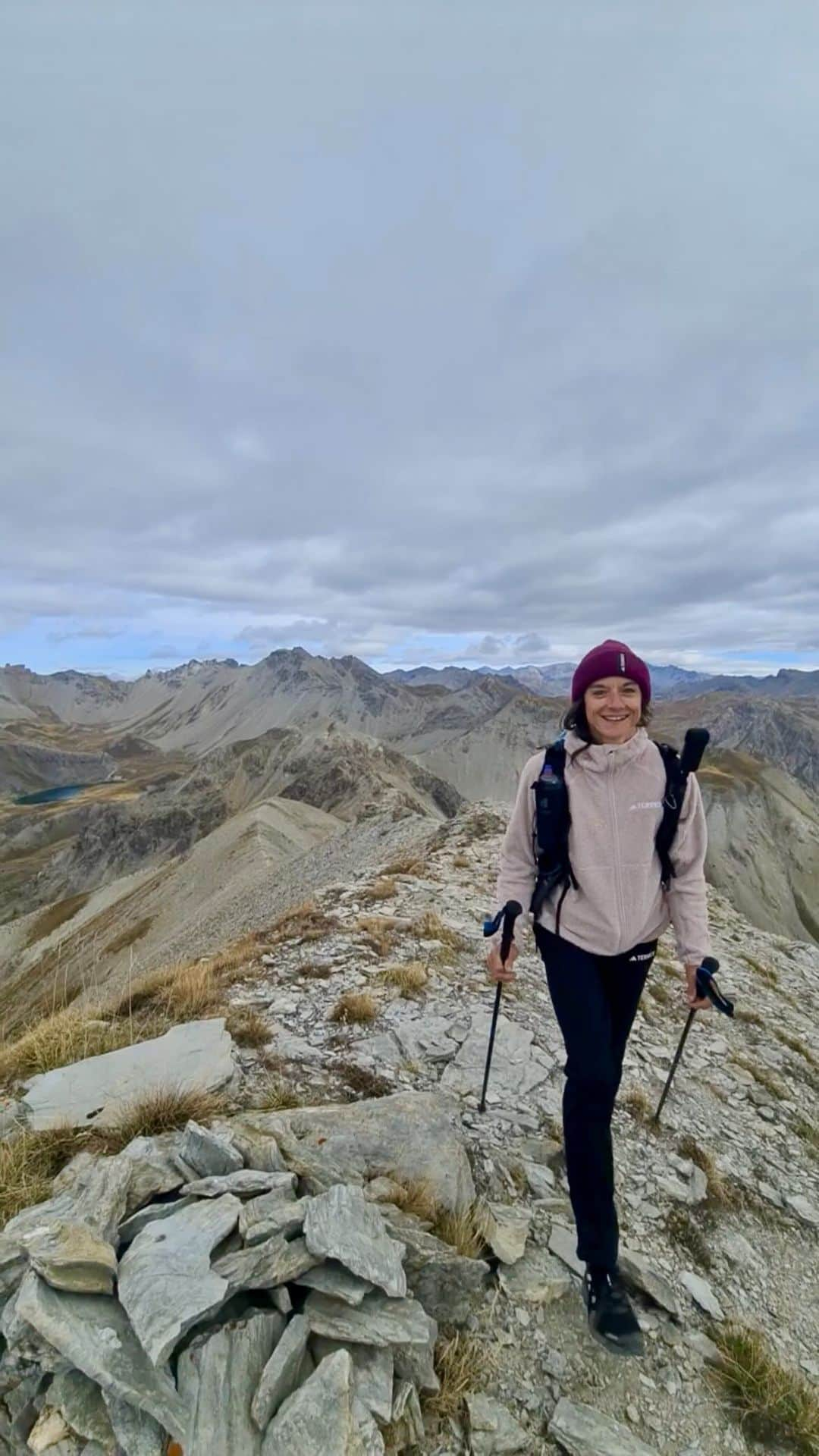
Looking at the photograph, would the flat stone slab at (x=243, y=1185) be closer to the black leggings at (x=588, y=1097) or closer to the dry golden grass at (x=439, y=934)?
the black leggings at (x=588, y=1097)

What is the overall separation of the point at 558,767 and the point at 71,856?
84.9 metres

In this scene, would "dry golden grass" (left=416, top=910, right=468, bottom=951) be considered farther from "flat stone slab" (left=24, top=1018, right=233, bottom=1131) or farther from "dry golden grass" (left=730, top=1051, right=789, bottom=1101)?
"flat stone slab" (left=24, top=1018, right=233, bottom=1131)

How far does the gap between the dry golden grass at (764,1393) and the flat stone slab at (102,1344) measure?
2.87 metres

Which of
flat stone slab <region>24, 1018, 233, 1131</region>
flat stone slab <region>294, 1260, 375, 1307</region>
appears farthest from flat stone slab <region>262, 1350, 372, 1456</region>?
flat stone slab <region>24, 1018, 233, 1131</region>

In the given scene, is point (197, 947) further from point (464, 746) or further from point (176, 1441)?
point (464, 746)

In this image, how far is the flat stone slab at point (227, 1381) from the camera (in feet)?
8.66

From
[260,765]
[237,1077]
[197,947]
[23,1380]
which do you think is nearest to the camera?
[23,1380]

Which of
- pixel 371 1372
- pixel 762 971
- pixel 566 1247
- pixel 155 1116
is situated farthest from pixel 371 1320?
pixel 762 971

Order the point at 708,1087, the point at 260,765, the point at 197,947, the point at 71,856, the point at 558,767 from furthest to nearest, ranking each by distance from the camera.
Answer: the point at 260,765 < the point at 71,856 < the point at 197,947 < the point at 708,1087 < the point at 558,767

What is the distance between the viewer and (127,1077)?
5.04m

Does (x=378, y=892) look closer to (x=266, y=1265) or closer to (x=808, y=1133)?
(x=808, y=1133)

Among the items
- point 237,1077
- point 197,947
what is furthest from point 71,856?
point 237,1077

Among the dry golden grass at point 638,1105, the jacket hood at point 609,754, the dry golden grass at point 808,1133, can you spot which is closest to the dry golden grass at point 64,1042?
the dry golden grass at point 638,1105

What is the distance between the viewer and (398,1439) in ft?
9.54
